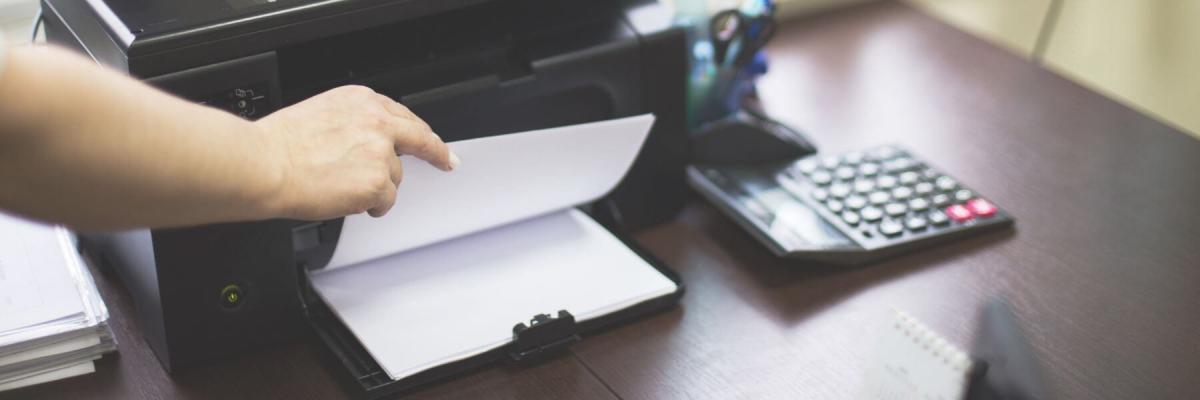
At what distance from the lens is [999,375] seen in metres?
0.71

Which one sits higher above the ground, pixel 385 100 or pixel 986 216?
pixel 385 100

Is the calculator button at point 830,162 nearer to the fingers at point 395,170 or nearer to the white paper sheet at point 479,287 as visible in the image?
the white paper sheet at point 479,287

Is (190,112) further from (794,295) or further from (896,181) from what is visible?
(896,181)

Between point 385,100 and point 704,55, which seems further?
point 704,55

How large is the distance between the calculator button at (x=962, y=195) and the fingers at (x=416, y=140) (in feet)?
1.73

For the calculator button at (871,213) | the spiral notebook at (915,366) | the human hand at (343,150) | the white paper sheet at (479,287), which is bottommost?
the white paper sheet at (479,287)

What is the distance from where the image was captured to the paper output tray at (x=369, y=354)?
0.91 meters

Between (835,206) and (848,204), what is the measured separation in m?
0.01

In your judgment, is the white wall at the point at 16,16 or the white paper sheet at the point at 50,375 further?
the white wall at the point at 16,16

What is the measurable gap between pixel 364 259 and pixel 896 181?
0.52 metres

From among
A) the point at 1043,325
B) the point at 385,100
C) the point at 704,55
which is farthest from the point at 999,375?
the point at 704,55

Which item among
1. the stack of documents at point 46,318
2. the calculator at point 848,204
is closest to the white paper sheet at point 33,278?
the stack of documents at point 46,318

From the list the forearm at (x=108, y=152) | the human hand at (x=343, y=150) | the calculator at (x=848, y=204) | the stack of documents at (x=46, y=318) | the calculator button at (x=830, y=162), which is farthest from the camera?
the calculator button at (x=830, y=162)

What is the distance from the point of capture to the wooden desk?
0.94 m
